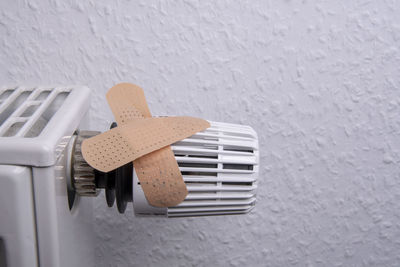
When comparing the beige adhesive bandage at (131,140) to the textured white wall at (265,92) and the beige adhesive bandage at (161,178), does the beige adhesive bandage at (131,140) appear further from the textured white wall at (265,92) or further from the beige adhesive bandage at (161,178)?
the textured white wall at (265,92)

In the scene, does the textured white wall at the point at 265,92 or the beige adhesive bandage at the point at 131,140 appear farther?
the textured white wall at the point at 265,92

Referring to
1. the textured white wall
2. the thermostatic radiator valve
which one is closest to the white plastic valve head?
the thermostatic radiator valve

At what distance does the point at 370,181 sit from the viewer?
64cm

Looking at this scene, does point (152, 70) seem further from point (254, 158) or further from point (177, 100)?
point (254, 158)

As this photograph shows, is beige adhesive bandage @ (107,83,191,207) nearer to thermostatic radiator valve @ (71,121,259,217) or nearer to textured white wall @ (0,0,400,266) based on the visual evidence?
thermostatic radiator valve @ (71,121,259,217)

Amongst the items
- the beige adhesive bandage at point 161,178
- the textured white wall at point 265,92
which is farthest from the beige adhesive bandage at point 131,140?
the textured white wall at point 265,92

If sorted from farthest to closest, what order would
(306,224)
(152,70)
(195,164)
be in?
(306,224)
(152,70)
(195,164)

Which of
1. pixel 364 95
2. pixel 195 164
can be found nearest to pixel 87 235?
pixel 195 164

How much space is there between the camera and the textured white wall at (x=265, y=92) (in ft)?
1.68

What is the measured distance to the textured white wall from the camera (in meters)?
0.51

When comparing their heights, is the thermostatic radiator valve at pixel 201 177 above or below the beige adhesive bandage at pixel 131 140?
below

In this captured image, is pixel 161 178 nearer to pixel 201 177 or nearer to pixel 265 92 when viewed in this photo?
pixel 201 177

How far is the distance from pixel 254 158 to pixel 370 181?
389 millimetres

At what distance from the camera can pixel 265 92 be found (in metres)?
0.57
